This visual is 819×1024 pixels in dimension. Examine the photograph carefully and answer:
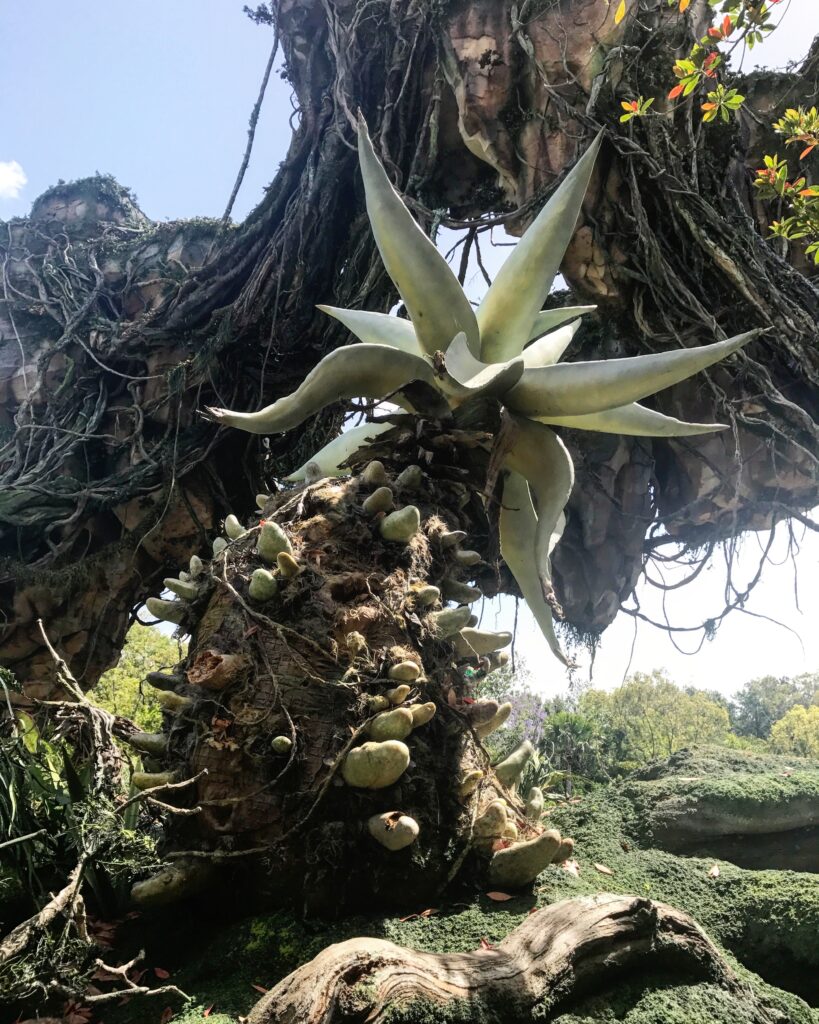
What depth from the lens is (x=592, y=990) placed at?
111 centimetres

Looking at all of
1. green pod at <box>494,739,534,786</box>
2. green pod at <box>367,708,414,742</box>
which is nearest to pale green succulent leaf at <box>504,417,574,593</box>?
green pod at <box>494,739,534,786</box>

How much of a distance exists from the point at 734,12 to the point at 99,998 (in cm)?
299

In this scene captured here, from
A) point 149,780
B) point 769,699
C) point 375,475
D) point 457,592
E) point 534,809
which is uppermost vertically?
point 769,699

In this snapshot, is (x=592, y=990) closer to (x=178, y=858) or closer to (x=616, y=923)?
(x=616, y=923)

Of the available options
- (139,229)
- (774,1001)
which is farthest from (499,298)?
(139,229)

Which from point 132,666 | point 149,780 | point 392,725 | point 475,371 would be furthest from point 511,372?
point 132,666

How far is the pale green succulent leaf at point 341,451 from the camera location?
219 cm

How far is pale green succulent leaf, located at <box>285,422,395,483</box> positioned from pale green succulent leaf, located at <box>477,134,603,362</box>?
17.3 inches

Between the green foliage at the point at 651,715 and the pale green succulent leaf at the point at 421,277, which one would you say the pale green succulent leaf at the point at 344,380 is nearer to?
the pale green succulent leaf at the point at 421,277

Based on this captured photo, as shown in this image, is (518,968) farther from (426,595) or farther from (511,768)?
(426,595)

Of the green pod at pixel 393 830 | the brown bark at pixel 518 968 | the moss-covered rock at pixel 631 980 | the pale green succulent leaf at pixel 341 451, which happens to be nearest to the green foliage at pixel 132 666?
the pale green succulent leaf at pixel 341 451

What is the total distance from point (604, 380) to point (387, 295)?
243cm

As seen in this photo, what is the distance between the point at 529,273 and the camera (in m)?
2.20

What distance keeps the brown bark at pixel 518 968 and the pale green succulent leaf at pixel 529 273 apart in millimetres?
1596
